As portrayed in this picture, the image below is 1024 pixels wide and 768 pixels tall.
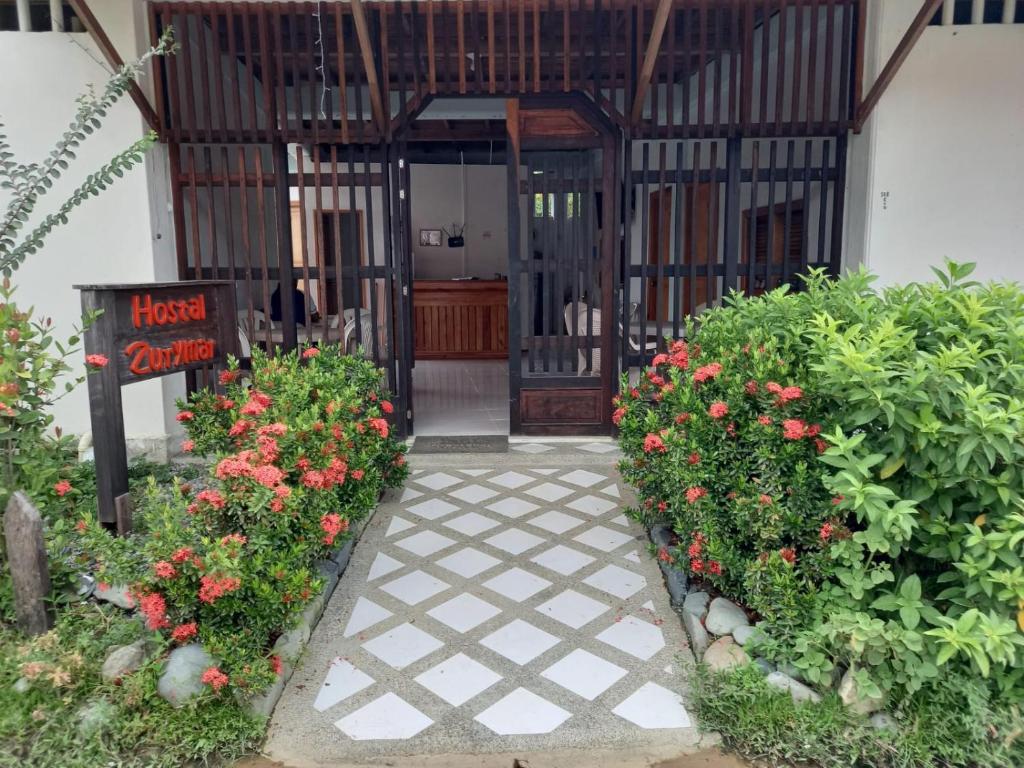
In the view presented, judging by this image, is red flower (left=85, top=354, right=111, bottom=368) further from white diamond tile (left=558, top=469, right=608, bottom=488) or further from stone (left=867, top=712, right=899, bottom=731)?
stone (left=867, top=712, right=899, bottom=731)

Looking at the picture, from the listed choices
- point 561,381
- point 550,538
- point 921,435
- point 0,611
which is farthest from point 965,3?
point 0,611

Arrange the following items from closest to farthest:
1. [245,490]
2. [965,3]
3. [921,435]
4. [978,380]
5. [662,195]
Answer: [921,435] < [978,380] < [245,490] < [965,3] < [662,195]

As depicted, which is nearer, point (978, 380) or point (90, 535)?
point (978, 380)

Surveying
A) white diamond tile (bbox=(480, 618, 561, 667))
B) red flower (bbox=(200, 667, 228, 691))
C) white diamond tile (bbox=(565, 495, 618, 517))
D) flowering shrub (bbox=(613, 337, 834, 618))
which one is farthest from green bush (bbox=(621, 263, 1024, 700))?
red flower (bbox=(200, 667, 228, 691))

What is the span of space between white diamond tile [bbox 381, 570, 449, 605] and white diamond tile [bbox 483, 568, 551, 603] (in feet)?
0.73

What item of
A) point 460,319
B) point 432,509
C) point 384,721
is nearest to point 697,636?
point 384,721

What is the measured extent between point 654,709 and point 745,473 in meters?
0.89

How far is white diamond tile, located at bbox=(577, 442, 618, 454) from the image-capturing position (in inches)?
196

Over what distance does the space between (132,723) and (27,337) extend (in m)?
1.49

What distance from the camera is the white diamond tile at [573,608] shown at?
109 inches

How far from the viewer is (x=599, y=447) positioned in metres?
5.08

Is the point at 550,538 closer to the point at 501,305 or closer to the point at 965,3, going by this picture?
the point at 965,3

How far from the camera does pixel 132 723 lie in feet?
6.65

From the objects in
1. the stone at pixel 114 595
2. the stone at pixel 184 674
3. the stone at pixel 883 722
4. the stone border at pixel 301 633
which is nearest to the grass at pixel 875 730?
the stone at pixel 883 722
